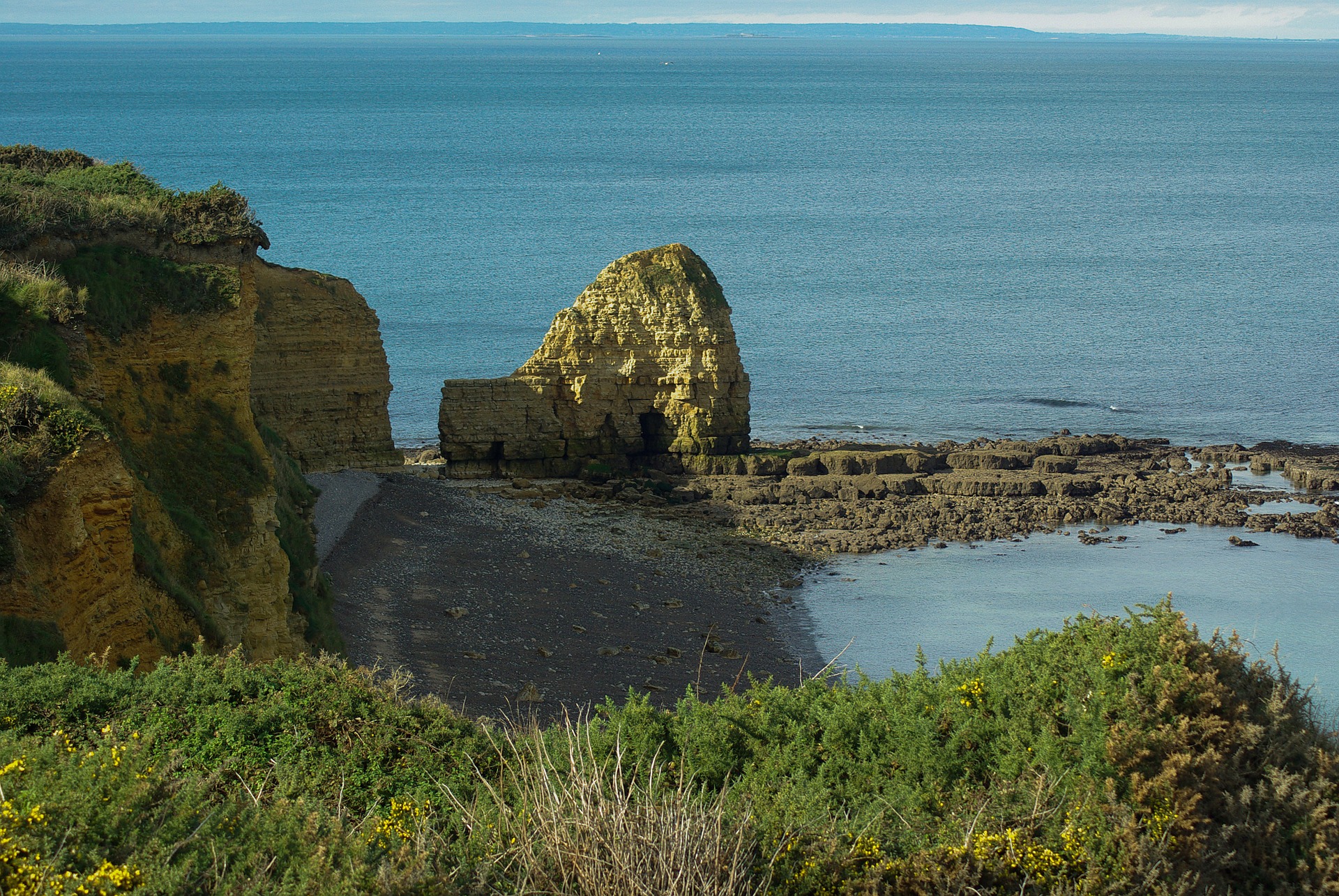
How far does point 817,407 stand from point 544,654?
94.8 feet

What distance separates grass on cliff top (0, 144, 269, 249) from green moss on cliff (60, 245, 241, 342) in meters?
0.61

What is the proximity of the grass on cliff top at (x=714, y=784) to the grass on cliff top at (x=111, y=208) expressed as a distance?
9803 mm

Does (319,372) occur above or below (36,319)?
below

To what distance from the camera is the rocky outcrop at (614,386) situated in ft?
121

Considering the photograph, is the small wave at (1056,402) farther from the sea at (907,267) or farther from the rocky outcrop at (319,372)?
the rocky outcrop at (319,372)

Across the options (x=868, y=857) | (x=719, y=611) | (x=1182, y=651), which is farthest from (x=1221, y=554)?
(x=868, y=857)

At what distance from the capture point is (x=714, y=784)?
37.3 ft

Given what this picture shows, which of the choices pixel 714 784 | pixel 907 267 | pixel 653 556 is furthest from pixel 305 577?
pixel 907 267

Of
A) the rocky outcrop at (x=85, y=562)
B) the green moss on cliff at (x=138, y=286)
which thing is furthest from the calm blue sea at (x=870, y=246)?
the rocky outcrop at (x=85, y=562)

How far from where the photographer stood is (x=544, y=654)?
24.3m

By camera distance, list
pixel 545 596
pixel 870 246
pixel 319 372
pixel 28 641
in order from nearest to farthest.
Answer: pixel 28 641 → pixel 545 596 → pixel 319 372 → pixel 870 246

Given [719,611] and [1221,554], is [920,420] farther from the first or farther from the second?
[719,611]

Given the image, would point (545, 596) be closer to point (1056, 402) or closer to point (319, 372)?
point (319, 372)

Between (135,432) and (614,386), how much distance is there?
20.5m
